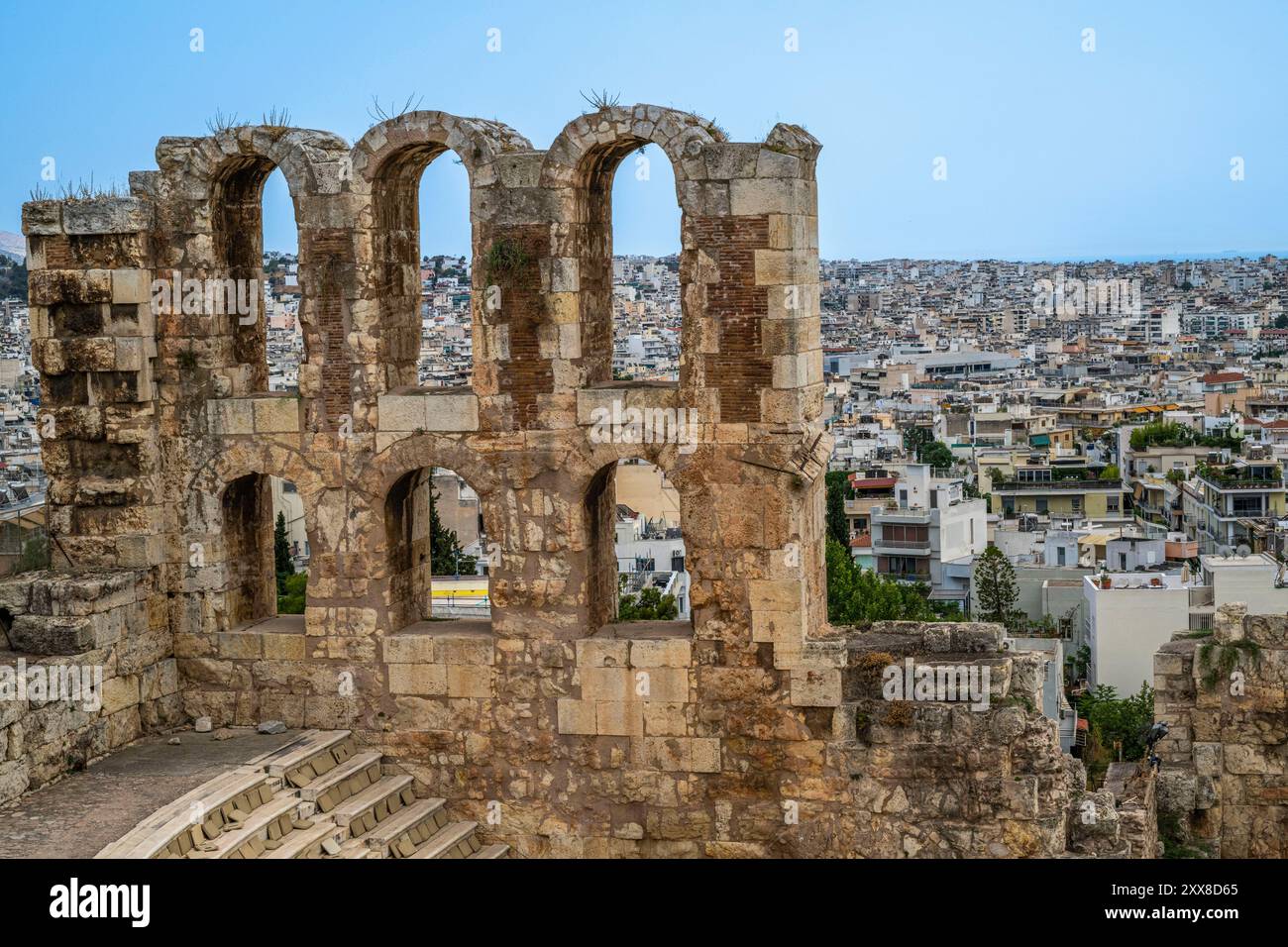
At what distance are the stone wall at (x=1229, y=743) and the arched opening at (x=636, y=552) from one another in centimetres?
552

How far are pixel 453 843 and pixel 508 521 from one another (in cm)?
307

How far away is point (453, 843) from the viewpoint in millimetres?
18734

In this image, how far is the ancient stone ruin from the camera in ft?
59.7

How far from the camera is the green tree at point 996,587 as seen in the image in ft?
206

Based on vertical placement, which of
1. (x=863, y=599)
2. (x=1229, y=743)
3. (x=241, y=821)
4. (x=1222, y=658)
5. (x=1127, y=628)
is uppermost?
(x=1222, y=658)

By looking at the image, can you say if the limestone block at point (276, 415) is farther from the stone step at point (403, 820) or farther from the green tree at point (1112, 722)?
the green tree at point (1112, 722)

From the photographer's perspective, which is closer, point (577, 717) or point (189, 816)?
point (189, 816)

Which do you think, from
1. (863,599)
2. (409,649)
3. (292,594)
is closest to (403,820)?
(409,649)

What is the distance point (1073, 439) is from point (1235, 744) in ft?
312

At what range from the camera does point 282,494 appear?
Result: 62.1 m

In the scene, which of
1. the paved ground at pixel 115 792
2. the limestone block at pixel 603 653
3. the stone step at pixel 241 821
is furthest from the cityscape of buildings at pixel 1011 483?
the limestone block at pixel 603 653

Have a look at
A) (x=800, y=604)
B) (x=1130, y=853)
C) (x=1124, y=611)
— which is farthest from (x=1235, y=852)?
(x=1124, y=611)

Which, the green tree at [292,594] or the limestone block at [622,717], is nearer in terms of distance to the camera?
the limestone block at [622,717]

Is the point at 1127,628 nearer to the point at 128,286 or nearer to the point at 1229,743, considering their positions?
the point at 1229,743
